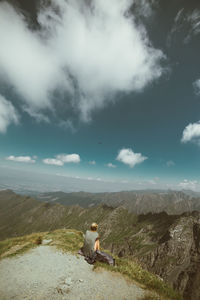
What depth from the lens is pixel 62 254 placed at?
482 inches

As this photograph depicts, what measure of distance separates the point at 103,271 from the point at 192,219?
19883 centimetres

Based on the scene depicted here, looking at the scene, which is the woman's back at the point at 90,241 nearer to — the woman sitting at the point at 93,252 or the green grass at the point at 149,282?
the woman sitting at the point at 93,252

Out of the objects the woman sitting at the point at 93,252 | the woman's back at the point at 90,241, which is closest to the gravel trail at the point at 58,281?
the woman sitting at the point at 93,252

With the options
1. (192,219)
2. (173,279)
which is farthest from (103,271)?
(192,219)

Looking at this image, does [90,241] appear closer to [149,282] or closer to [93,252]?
[93,252]

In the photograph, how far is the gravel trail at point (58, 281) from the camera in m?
7.22

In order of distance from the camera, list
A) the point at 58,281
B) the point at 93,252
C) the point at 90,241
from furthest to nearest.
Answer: the point at 90,241 < the point at 93,252 < the point at 58,281

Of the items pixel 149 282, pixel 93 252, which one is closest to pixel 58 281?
pixel 93 252

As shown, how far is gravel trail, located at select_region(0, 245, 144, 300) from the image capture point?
7223 millimetres

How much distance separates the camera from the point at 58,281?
8.39 metres

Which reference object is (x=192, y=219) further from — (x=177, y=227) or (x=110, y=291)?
(x=110, y=291)

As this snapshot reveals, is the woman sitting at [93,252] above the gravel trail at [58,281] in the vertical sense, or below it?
above

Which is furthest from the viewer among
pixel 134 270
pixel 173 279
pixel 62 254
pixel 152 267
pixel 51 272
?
pixel 152 267

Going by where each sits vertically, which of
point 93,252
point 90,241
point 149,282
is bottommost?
point 149,282
